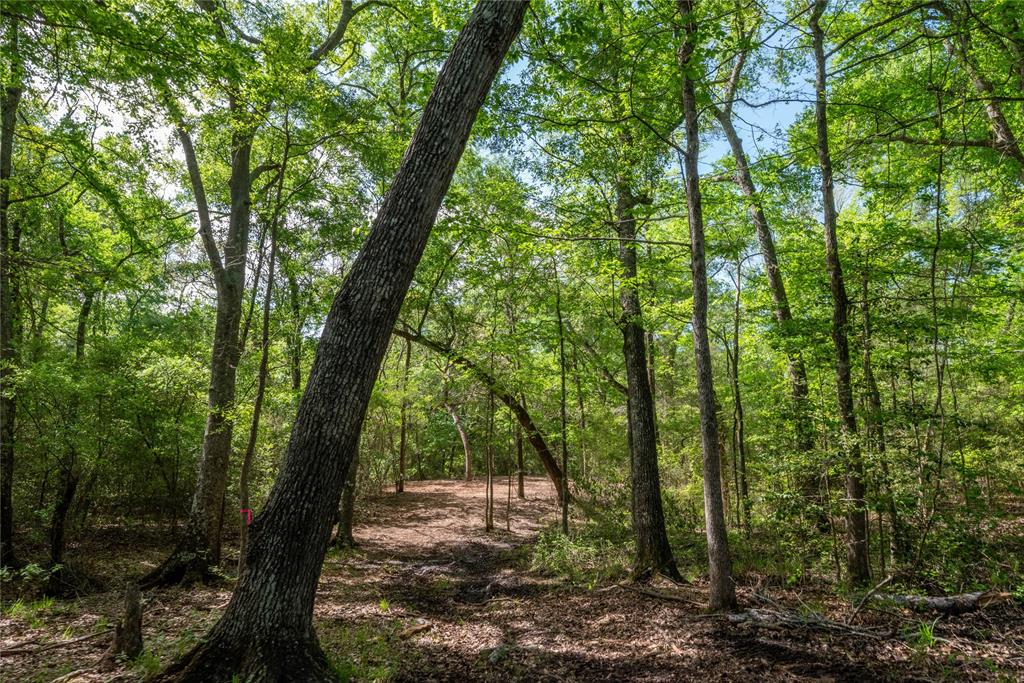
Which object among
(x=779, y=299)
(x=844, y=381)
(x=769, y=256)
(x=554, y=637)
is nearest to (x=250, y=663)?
(x=554, y=637)

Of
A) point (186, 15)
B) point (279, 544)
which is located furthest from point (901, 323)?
point (186, 15)

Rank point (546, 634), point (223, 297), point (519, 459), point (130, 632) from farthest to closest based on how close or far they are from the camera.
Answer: point (519, 459)
point (223, 297)
point (546, 634)
point (130, 632)

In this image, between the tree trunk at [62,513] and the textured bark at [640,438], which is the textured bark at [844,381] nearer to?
the textured bark at [640,438]

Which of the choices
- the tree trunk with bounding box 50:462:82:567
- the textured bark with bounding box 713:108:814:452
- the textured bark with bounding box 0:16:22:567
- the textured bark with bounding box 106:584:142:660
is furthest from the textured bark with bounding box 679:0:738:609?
the textured bark with bounding box 0:16:22:567

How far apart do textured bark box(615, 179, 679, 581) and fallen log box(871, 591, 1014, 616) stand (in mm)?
3010

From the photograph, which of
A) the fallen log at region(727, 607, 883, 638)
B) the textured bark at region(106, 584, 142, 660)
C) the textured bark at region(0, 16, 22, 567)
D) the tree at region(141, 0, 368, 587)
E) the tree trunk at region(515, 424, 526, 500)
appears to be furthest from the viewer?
the tree trunk at region(515, 424, 526, 500)

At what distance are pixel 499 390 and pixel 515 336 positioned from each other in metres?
1.38

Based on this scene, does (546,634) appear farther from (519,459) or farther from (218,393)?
(519,459)

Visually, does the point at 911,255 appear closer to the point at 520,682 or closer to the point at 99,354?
the point at 520,682

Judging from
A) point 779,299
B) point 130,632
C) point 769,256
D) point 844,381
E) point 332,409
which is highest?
point 769,256

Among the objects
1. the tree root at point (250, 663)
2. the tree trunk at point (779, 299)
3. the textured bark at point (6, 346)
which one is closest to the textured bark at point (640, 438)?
the tree trunk at point (779, 299)

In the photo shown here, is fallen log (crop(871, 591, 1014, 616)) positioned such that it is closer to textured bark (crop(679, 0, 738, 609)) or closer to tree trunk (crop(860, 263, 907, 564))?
tree trunk (crop(860, 263, 907, 564))

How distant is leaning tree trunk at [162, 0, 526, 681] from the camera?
3.24 m

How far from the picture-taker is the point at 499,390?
11398 millimetres
